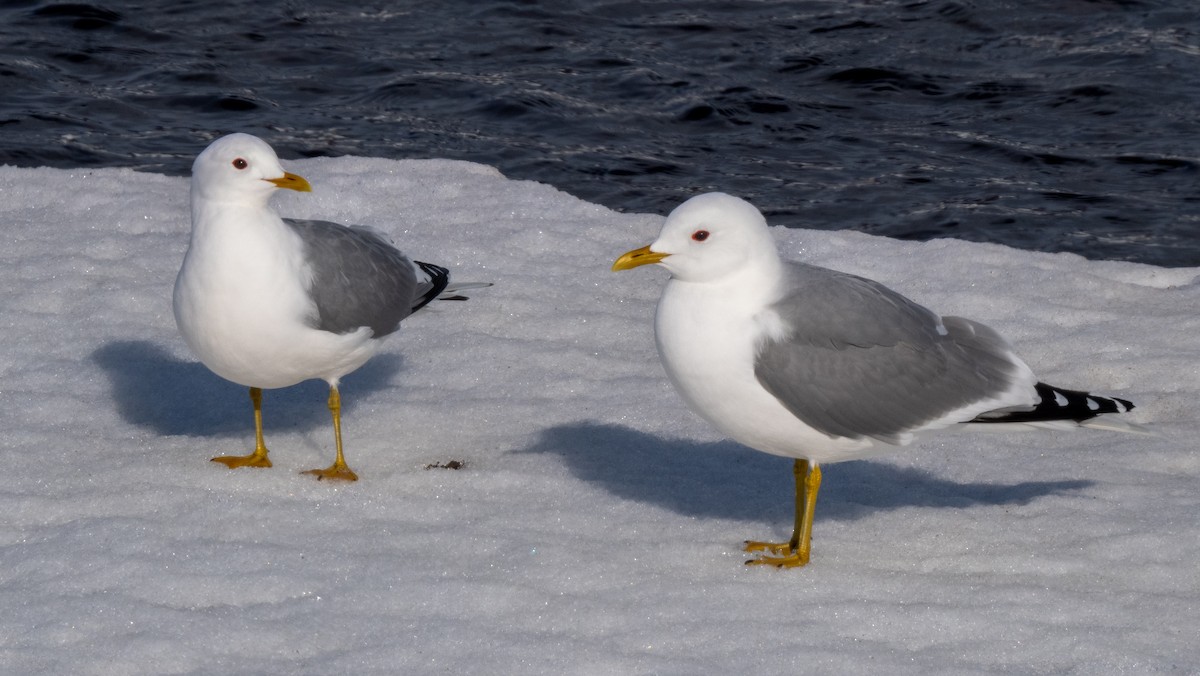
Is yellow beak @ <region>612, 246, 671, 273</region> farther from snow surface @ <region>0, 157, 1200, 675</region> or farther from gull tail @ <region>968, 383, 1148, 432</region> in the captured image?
gull tail @ <region>968, 383, 1148, 432</region>

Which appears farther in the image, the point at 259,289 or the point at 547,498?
the point at 547,498

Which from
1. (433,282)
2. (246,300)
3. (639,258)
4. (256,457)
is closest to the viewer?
(639,258)

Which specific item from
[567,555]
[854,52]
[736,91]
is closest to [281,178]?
[567,555]

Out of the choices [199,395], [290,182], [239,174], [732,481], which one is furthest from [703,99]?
[239,174]

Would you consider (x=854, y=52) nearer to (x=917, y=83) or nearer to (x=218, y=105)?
(x=917, y=83)

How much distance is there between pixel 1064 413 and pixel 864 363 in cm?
78

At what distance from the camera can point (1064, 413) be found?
5895 millimetres

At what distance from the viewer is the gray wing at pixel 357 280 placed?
21.7ft

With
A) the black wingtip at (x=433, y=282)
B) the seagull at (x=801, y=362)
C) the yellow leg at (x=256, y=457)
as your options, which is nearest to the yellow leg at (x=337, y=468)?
the yellow leg at (x=256, y=457)

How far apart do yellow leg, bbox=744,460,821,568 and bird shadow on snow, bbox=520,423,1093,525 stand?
366 millimetres

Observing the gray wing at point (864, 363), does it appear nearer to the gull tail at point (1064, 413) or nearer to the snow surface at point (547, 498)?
the gull tail at point (1064, 413)

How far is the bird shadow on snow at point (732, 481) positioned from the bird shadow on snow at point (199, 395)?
3.89 ft

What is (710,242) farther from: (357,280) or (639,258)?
(357,280)

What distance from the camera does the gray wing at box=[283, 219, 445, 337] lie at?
661 centimetres
